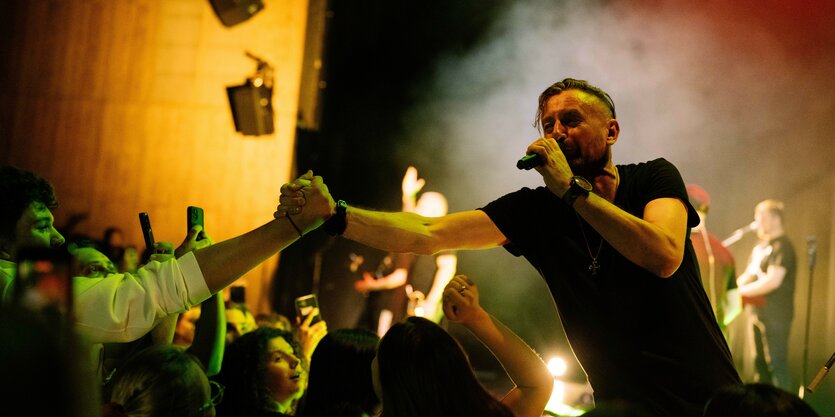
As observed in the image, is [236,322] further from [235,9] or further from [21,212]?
[235,9]

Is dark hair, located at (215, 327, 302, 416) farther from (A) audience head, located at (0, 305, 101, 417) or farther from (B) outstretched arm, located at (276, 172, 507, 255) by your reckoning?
(A) audience head, located at (0, 305, 101, 417)

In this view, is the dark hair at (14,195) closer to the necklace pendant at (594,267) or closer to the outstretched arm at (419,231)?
the outstretched arm at (419,231)

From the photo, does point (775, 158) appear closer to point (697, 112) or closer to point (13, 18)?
point (697, 112)

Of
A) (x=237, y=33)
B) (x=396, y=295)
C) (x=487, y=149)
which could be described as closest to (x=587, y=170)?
(x=396, y=295)

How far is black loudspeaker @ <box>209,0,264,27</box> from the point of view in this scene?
29.7 ft

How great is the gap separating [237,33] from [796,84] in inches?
256

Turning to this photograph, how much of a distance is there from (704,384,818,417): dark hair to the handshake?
1.19m

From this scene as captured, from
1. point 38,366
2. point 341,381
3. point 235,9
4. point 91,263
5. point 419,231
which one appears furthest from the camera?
point 235,9

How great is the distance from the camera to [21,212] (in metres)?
2.06

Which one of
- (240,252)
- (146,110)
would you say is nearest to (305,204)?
(240,252)

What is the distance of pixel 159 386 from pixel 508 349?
3.41 feet

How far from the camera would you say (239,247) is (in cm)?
185

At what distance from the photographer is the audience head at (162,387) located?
2.18 meters

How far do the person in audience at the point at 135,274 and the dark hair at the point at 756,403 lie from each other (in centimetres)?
115
